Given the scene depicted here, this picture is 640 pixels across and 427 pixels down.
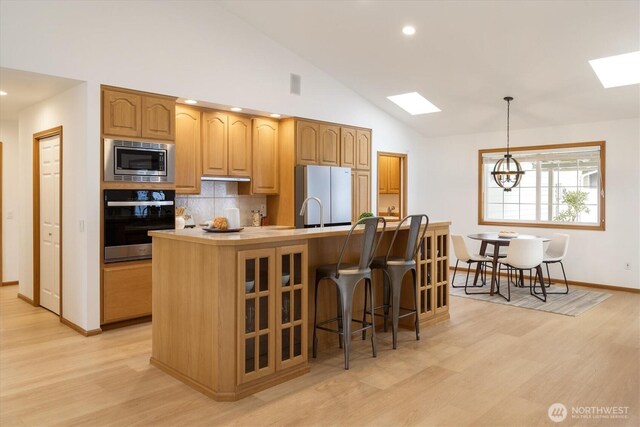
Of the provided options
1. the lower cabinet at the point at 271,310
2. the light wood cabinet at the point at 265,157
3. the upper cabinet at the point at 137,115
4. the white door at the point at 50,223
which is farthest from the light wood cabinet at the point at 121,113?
the lower cabinet at the point at 271,310

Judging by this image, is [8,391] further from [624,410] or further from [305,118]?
[305,118]

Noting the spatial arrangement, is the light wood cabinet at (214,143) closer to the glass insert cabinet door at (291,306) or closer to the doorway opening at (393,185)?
the glass insert cabinet door at (291,306)

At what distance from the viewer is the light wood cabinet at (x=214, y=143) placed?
551 cm

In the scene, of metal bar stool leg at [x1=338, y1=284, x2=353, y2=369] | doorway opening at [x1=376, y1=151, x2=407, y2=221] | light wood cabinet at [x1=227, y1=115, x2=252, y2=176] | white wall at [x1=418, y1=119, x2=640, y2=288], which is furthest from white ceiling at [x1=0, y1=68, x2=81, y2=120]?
white wall at [x1=418, y1=119, x2=640, y2=288]

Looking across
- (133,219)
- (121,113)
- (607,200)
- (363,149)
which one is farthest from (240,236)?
(607,200)

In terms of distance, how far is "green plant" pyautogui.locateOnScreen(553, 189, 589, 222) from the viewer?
7.04 meters

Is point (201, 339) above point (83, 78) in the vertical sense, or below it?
below

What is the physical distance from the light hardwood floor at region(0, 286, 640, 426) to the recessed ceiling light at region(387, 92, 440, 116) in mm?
3739

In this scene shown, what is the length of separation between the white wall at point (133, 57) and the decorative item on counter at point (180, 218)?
1068 mm

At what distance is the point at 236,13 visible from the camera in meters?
5.41

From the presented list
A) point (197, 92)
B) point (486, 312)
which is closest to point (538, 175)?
point (486, 312)

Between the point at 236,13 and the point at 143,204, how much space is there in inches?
96.9

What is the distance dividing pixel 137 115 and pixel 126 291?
1753 mm

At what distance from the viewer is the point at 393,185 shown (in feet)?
28.4
